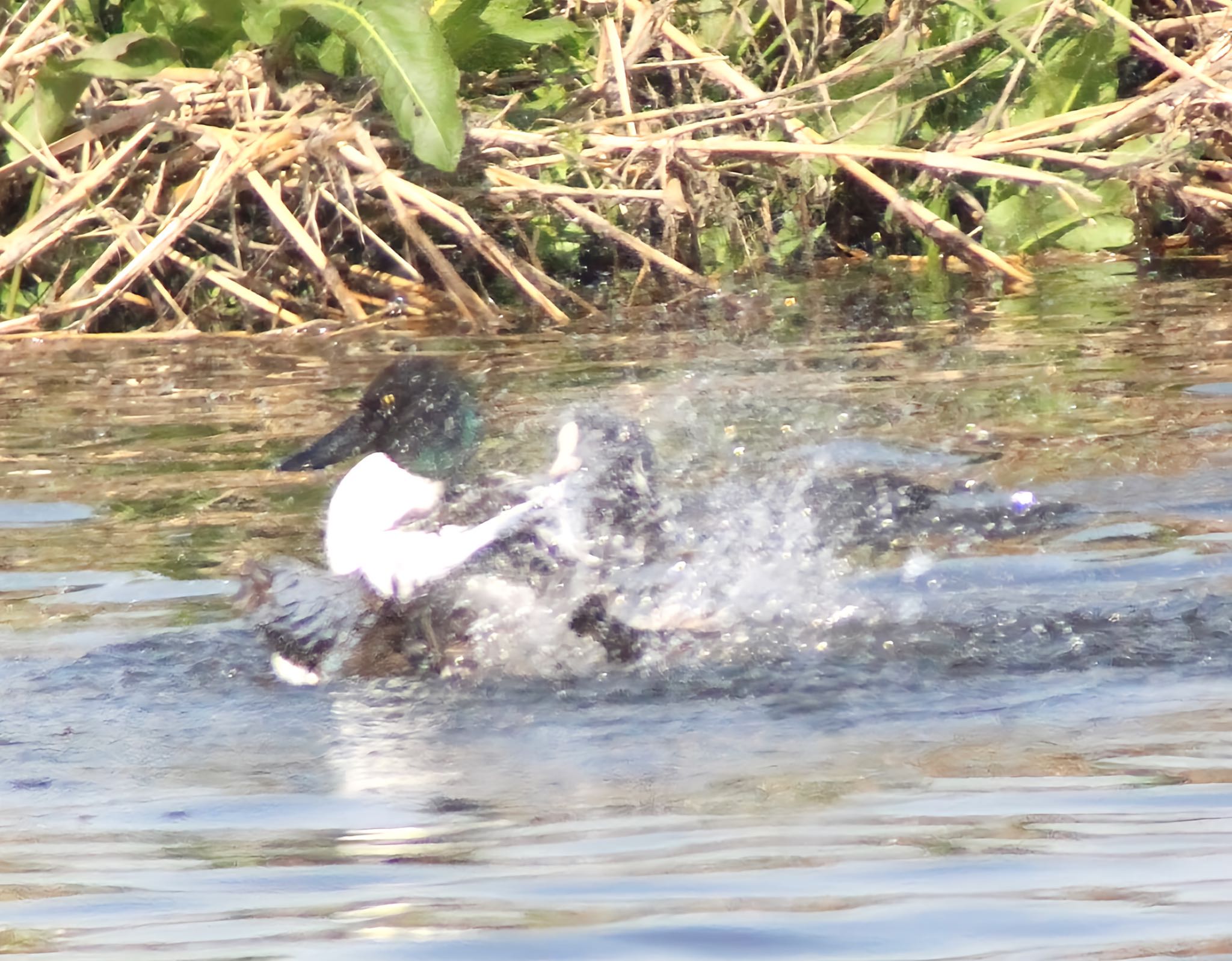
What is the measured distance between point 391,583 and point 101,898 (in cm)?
166

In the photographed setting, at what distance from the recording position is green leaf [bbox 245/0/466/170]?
7.46 metres

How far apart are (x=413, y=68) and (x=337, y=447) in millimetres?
2793

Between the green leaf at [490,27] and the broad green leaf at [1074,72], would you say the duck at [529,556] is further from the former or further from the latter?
the broad green leaf at [1074,72]

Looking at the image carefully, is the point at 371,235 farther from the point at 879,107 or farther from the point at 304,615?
the point at 304,615

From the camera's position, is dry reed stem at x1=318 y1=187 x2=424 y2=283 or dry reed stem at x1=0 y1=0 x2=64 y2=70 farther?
dry reed stem at x1=0 y1=0 x2=64 y2=70

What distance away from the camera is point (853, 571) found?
186 inches

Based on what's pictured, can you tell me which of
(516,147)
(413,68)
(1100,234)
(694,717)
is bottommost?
(1100,234)

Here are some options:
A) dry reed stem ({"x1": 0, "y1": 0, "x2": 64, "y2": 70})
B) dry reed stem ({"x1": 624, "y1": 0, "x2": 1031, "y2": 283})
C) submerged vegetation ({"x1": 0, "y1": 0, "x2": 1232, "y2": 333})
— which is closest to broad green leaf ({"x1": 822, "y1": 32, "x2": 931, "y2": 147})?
submerged vegetation ({"x1": 0, "y1": 0, "x2": 1232, "y2": 333})

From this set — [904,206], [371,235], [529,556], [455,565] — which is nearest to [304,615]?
[455,565]

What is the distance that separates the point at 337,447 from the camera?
5.10 m

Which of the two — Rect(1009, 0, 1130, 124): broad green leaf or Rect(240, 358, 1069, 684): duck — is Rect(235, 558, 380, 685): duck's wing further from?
Rect(1009, 0, 1130, 124): broad green leaf

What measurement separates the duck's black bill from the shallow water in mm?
194

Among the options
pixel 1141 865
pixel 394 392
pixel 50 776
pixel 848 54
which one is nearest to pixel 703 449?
pixel 394 392

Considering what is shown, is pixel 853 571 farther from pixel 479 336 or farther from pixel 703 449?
pixel 479 336
